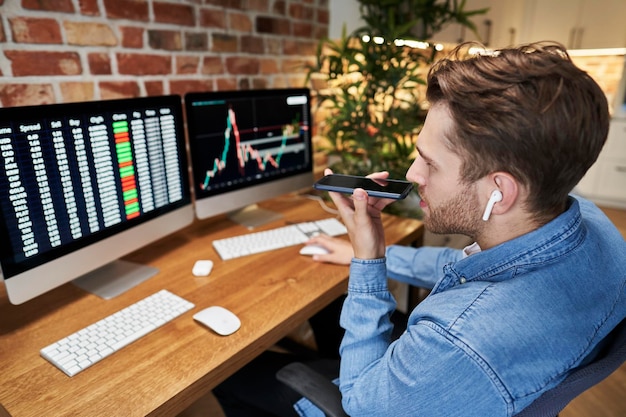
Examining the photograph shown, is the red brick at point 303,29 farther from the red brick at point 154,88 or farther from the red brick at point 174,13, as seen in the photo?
the red brick at point 154,88

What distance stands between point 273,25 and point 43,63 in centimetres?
95

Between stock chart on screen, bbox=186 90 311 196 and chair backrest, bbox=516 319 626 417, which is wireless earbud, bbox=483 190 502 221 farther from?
stock chart on screen, bbox=186 90 311 196

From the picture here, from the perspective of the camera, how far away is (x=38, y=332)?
3.08 feet

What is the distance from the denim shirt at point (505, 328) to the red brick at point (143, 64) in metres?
1.18

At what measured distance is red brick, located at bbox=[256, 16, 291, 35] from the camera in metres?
1.73

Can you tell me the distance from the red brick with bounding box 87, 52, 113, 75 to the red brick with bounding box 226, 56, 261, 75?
1.58 feet

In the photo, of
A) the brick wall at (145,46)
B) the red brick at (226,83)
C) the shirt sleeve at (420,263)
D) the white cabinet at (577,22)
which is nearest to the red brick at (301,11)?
the brick wall at (145,46)

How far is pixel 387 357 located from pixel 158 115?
0.90 m

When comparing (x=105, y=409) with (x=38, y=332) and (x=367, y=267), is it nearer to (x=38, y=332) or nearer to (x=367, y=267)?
(x=38, y=332)

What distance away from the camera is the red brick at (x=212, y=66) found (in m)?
1.58


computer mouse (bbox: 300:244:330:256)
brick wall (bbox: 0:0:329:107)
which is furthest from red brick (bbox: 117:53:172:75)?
computer mouse (bbox: 300:244:330:256)

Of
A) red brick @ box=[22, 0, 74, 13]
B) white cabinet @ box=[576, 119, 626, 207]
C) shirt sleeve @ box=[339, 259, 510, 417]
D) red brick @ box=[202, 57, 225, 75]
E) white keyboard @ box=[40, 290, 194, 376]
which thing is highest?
red brick @ box=[22, 0, 74, 13]

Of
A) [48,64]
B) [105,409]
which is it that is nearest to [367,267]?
[105,409]

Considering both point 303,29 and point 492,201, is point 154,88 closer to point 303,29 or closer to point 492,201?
point 303,29
